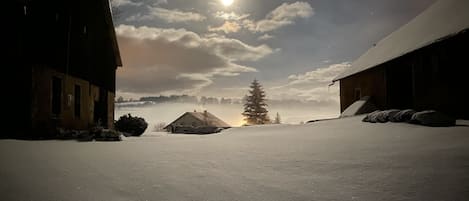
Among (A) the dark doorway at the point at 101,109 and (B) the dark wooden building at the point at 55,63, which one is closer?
(B) the dark wooden building at the point at 55,63

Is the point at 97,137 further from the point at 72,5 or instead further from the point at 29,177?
the point at 72,5

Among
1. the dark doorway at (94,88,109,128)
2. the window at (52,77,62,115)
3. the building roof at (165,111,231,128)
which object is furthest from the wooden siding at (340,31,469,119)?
the building roof at (165,111,231,128)

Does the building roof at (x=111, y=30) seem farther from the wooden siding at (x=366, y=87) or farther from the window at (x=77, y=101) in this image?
the wooden siding at (x=366, y=87)

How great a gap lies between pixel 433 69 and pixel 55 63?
15.4 m

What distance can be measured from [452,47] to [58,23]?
15716mm

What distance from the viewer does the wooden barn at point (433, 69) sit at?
11250 mm

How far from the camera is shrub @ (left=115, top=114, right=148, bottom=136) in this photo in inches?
550

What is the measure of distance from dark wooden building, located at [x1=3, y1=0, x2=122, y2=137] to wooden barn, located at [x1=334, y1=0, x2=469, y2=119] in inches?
→ 576

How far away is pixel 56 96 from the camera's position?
1014 centimetres

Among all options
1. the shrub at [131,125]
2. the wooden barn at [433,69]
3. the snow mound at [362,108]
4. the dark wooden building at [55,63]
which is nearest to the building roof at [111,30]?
the dark wooden building at [55,63]

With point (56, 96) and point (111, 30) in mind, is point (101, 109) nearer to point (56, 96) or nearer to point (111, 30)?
point (111, 30)

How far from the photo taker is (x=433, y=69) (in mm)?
12492

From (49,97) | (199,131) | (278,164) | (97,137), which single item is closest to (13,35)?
(49,97)

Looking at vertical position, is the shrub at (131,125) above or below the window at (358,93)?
below
